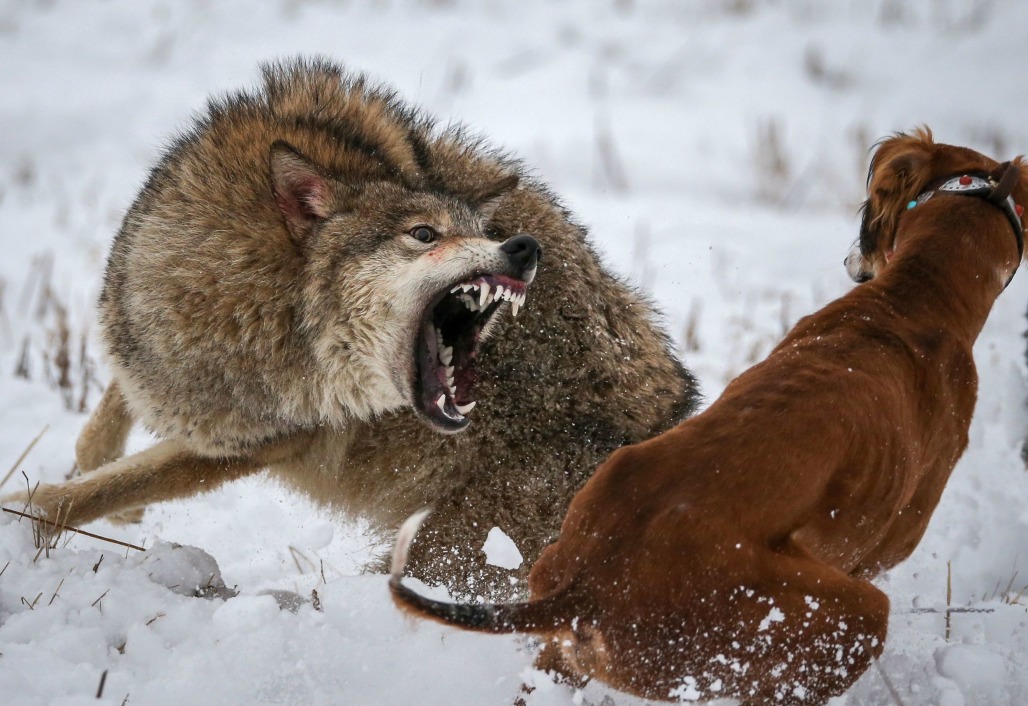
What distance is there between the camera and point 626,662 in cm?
220

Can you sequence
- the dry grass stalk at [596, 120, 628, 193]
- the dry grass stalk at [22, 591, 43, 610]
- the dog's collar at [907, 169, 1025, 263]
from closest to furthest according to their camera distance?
the dry grass stalk at [22, 591, 43, 610] < the dog's collar at [907, 169, 1025, 263] < the dry grass stalk at [596, 120, 628, 193]

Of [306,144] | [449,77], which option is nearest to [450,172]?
[306,144]

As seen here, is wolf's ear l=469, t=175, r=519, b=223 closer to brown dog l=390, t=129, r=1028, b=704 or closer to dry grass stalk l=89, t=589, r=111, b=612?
brown dog l=390, t=129, r=1028, b=704

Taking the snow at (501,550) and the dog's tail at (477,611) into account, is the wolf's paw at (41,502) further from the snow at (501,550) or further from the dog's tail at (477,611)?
the dog's tail at (477,611)

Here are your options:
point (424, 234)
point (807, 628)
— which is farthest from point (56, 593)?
point (807, 628)

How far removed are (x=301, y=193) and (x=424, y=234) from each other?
0.46m

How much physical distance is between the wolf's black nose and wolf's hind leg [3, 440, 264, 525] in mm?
1229

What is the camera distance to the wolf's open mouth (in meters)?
3.23

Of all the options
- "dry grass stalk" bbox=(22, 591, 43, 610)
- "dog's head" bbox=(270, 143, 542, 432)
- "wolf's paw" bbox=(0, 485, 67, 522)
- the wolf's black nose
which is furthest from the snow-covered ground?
the wolf's black nose

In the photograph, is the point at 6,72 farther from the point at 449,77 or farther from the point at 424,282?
the point at 424,282

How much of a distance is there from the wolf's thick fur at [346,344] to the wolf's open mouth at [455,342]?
0.13 feet

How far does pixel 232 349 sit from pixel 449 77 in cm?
809

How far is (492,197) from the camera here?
362 centimetres

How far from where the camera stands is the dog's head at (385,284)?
10.7 feet
